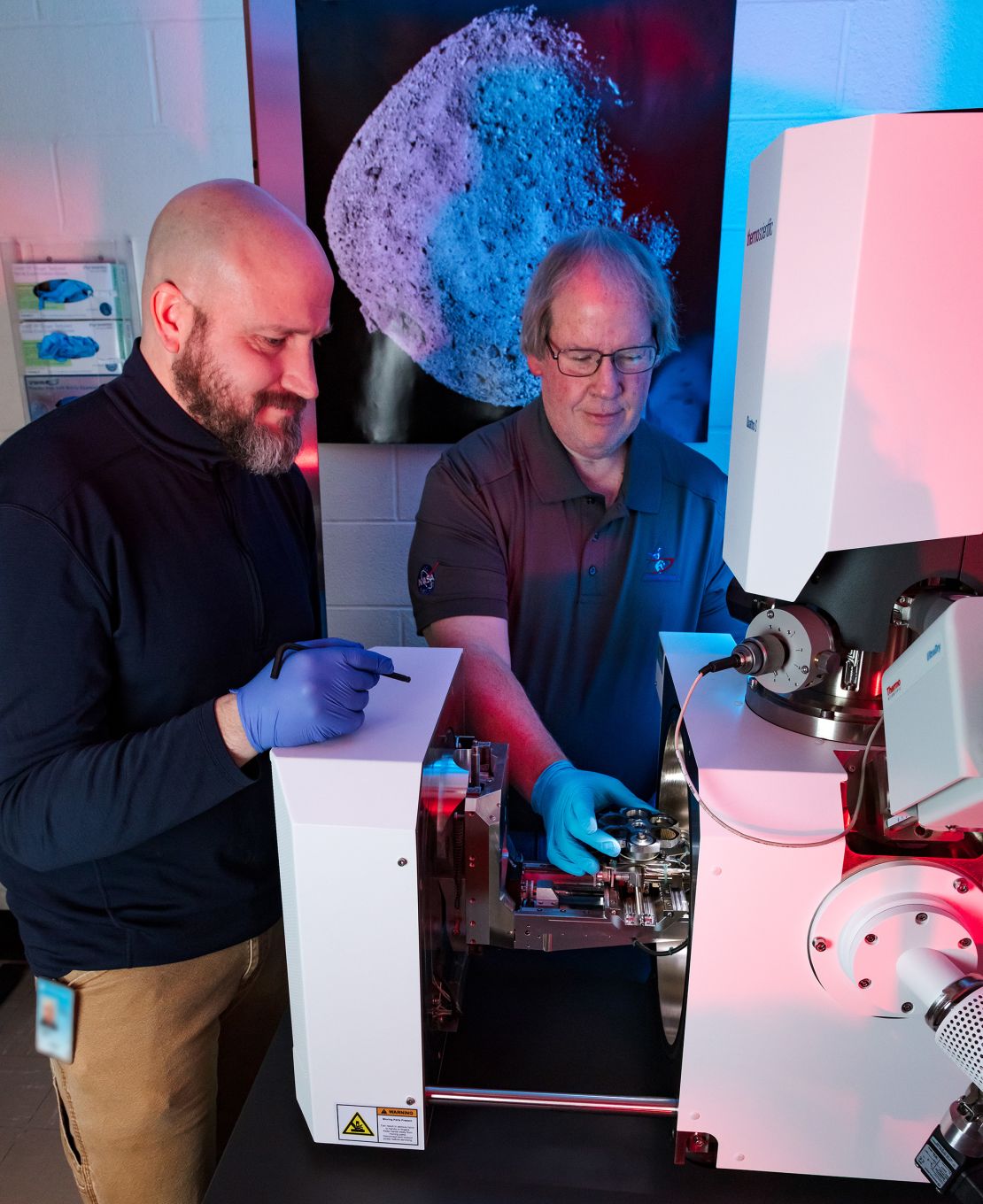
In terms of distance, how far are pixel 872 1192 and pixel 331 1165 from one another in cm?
49

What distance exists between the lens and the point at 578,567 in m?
1.56

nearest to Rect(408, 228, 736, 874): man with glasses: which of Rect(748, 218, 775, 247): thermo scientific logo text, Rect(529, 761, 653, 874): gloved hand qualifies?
Rect(529, 761, 653, 874): gloved hand

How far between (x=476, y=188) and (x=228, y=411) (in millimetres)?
900

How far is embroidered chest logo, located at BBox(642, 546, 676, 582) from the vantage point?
5.21 ft

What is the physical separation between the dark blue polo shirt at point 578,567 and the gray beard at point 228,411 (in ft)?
1.55

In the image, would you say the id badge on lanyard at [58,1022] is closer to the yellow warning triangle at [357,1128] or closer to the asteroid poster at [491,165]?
the yellow warning triangle at [357,1128]

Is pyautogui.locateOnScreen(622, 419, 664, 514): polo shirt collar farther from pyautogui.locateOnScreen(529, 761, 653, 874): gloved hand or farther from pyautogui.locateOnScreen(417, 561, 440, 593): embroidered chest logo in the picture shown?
pyautogui.locateOnScreen(529, 761, 653, 874): gloved hand

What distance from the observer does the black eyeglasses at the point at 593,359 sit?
1.44m

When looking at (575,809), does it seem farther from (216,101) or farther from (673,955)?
(216,101)

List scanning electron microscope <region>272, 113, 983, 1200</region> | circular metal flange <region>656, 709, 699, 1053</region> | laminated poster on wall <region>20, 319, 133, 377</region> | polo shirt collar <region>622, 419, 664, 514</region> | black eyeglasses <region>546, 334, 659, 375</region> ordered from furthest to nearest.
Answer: laminated poster on wall <region>20, 319, 133, 377</region>
polo shirt collar <region>622, 419, 664, 514</region>
black eyeglasses <region>546, 334, 659, 375</region>
circular metal flange <region>656, 709, 699, 1053</region>
scanning electron microscope <region>272, 113, 983, 1200</region>

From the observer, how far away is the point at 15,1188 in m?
1.63

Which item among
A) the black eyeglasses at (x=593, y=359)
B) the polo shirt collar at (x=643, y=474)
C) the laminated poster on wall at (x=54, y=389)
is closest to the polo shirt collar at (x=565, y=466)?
the polo shirt collar at (x=643, y=474)

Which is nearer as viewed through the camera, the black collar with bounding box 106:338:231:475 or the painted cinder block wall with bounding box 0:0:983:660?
the black collar with bounding box 106:338:231:475

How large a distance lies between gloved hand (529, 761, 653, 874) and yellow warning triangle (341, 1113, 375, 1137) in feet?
0.97
